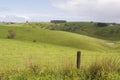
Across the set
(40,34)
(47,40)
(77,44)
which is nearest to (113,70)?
(77,44)

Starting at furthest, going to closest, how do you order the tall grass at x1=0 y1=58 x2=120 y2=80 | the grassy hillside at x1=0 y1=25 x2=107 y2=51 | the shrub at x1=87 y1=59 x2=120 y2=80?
the grassy hillside at x1=0 y1=25 x2=107 y2=51
the shrub at x1=87 y1=59 x2=120 y2=80
the tall grass at x1=0 y1=58 x2=120 y2=80

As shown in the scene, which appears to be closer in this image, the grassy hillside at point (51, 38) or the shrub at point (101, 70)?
the shrub at point (101, 70)

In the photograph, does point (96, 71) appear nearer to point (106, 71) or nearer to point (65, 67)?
point (106, 71)

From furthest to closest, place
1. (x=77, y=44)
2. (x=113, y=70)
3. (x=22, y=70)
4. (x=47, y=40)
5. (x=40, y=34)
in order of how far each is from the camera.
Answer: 1. (x=40, y=34)
2. (x=47, y=40)
3. (x=77, y=44)
4. (x=113, y=70)
5. (x=22, y=70)

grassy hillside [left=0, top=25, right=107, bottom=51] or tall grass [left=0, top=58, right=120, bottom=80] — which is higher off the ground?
tall grass [left=0, top=58, right=120, bottom=80]

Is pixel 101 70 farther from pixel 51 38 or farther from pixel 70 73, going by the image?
pixel 51 38

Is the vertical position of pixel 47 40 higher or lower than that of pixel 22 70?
lower

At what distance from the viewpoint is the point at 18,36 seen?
110 m

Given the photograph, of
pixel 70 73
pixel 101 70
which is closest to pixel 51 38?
pixel 101 70

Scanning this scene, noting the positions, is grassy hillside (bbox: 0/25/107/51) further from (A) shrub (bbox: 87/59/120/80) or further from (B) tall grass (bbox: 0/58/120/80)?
(B) tall grass (bbox: 0/58/120/80)

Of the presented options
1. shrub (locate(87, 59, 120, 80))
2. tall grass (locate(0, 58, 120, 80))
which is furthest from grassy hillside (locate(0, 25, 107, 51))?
tall grass (locate(0, 58, 120, 80))

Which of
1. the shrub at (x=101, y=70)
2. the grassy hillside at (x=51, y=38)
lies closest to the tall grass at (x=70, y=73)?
the shrub at (x=101, y=70)

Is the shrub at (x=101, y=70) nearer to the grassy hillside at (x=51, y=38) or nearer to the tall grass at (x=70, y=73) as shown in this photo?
the tall grass at (x=70, y=73)

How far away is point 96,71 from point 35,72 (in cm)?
379
